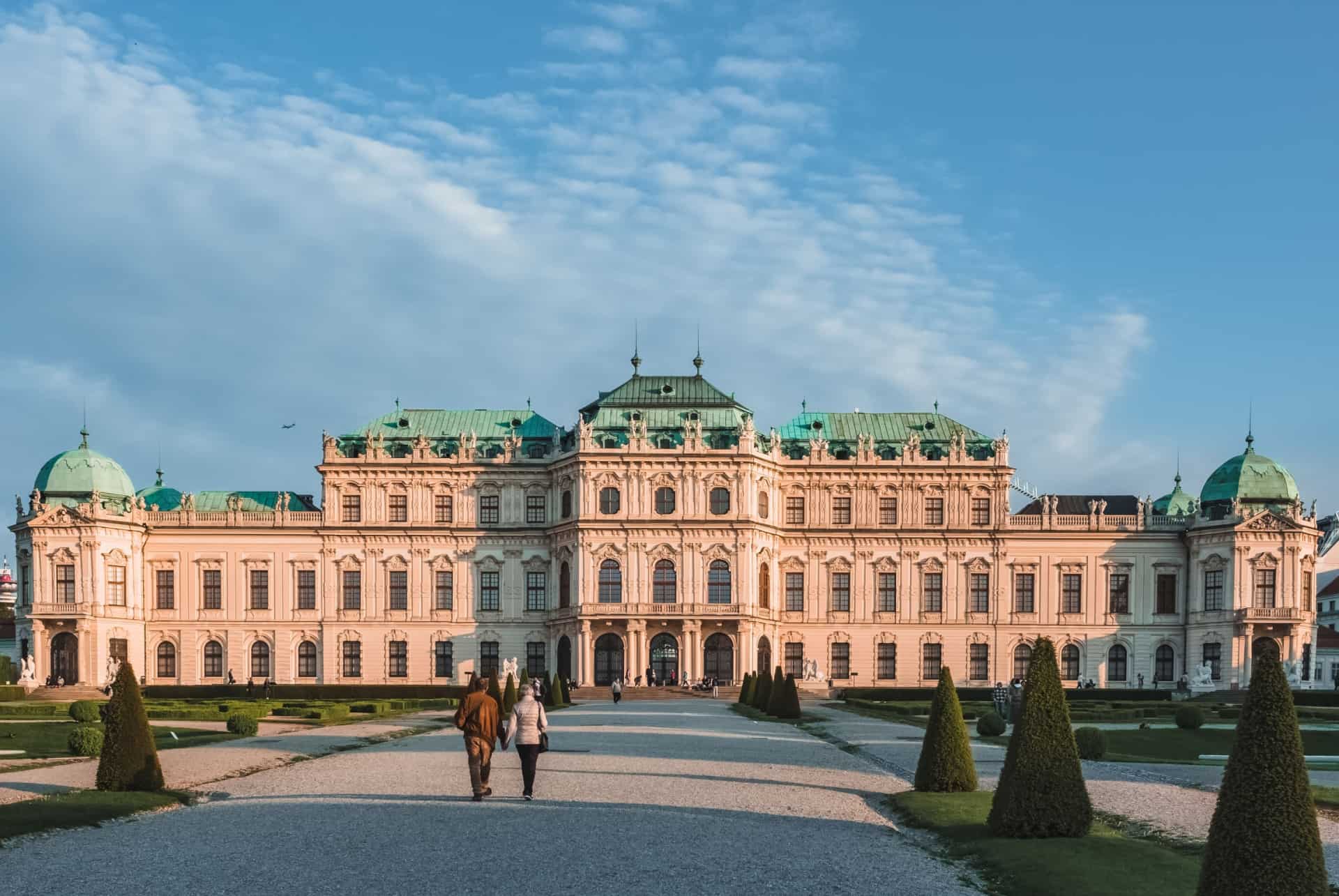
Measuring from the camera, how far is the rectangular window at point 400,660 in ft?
272

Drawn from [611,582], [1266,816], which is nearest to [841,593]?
[611,582]

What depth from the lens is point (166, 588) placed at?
8388 centimetres

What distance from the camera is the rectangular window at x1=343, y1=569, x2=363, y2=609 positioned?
83750mm

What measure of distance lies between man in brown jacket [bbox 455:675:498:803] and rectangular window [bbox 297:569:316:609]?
63484 millimetres

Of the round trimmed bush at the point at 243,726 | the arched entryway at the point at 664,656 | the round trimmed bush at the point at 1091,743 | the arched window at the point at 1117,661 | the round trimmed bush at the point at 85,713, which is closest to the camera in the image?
the round trimmed bush at the point at 1091,743

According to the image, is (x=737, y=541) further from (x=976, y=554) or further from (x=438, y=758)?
(x=438, y=758)

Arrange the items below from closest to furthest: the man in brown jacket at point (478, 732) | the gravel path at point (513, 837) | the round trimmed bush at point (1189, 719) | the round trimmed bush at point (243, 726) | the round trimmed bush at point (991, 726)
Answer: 1. the gravel path at point (513, 837)
2. the man in brown jacket at point (478, 732)
3. the round trimmed bush at point (243, 726)
4. the round trimmed bush at point (991, 726)
5. the round trimmed bush at point (1189, 719)

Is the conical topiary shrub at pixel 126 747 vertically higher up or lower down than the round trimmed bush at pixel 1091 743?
higher up

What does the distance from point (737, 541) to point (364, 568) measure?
20.7 metres

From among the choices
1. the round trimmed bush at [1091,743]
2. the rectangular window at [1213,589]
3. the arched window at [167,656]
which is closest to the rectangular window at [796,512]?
the rectangular window at [1213,589]

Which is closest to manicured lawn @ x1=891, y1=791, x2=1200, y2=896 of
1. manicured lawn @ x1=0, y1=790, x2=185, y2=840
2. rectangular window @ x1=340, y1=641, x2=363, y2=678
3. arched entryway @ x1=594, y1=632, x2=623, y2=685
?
manicured lawn @ x1=0, y1=790, x2=185, y2=840

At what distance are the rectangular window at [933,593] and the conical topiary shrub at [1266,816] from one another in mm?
70551

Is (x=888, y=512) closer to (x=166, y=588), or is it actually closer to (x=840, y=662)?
(x=840, y=662)

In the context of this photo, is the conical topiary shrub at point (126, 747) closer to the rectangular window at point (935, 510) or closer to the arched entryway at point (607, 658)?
the arched entryway at point (607, 658)
